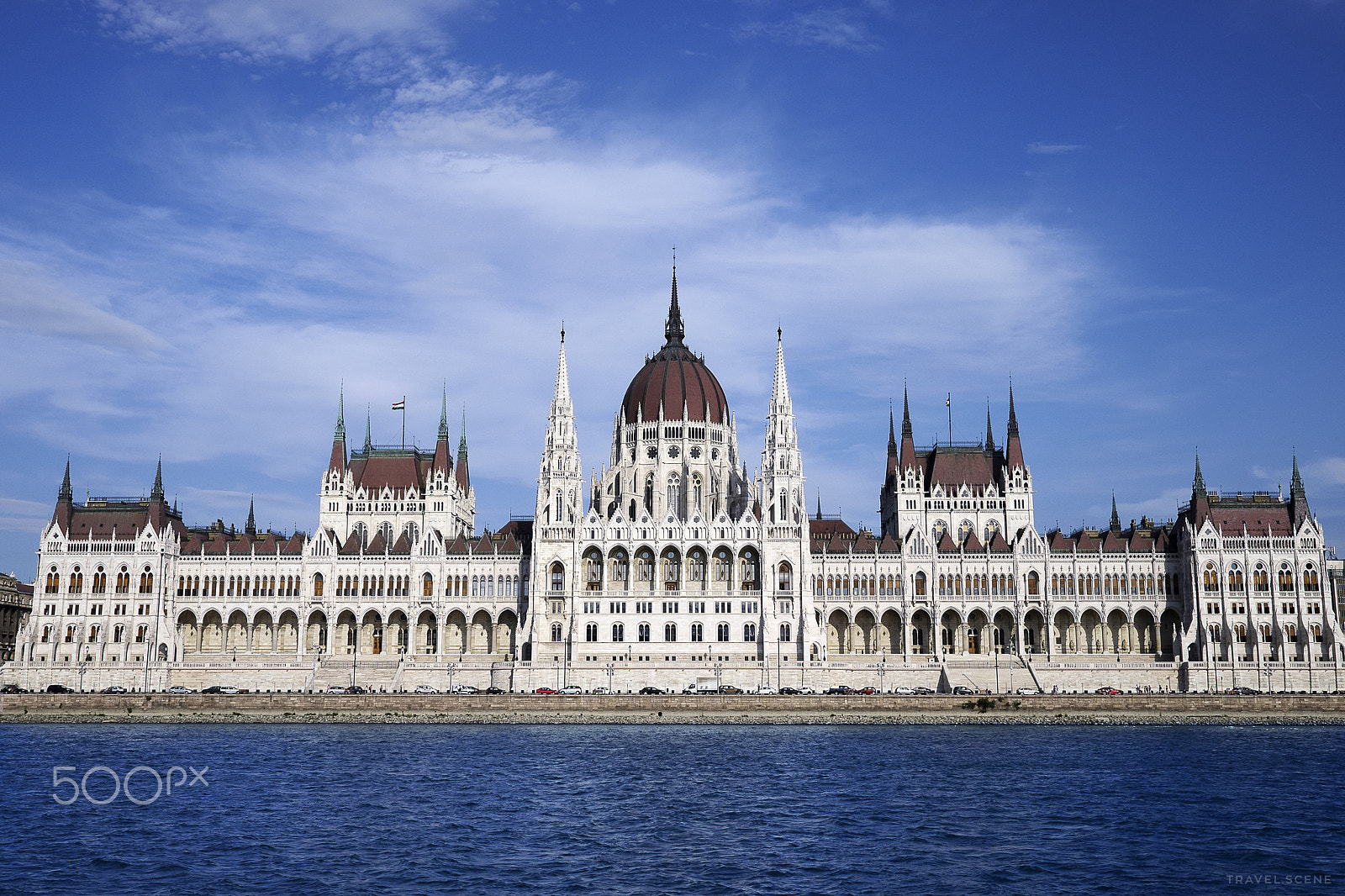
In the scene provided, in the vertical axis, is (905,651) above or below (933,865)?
above

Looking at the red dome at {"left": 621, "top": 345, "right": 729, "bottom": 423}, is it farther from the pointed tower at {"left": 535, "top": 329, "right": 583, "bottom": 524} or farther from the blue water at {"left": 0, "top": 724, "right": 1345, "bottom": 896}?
the blue water at {"left": 0, "top": 724, "right": 1345, "bottom": 896}

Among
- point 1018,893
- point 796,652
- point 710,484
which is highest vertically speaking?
point 710,484

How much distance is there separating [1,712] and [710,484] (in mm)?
66158

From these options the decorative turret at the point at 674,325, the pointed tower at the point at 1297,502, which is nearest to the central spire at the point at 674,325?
the decorative turret at the point at 674,325

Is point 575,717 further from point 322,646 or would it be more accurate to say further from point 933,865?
point 933,865

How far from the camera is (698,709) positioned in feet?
326

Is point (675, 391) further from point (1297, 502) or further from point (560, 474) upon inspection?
point (1297, 502)

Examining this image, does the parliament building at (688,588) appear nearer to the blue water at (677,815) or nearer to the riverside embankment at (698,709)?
the riverside embankment at (698,709)

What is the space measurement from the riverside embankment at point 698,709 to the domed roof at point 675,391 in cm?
4005

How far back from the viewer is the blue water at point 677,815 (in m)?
42.2

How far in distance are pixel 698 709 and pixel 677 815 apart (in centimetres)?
4569

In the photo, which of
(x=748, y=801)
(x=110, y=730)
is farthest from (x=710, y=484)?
(x=748, y=801)

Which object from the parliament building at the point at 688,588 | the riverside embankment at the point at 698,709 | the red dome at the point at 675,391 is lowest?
the riverside embankment at the point at 698,709

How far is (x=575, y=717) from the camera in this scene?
97375 mm
